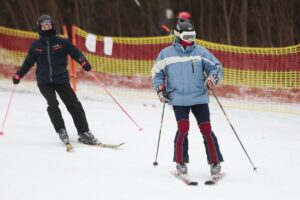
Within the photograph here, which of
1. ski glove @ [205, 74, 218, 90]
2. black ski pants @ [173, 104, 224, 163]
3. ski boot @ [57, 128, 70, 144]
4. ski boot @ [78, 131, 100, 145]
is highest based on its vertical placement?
ski glove @ [205, 74, 218, 90]

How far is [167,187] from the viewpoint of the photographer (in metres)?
5.06

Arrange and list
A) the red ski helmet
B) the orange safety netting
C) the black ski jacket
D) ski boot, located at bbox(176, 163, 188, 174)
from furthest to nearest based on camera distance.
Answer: the orange safety netting < the red ski helmet < the black ski jacket < ski boot, located at bbox(176, 163, 188, 174)

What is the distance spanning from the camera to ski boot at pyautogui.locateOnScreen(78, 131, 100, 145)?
22.1 feet

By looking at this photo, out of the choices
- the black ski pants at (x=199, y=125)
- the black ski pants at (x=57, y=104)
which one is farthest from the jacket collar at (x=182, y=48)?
the black ski pants at (x=57, y=104)

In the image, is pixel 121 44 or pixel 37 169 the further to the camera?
pixel 121 44

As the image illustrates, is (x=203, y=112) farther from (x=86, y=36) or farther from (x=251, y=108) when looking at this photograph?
(x=86, y=36)

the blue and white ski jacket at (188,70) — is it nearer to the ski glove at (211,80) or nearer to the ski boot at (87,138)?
the ski glove at (211,80)

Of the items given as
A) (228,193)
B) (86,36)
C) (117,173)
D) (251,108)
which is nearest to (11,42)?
(86,36)

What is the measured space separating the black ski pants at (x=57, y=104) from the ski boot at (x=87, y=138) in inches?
2.1

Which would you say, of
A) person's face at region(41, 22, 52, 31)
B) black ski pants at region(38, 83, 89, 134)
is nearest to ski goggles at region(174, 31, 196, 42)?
person's face at region(41, 22, 52, 31)

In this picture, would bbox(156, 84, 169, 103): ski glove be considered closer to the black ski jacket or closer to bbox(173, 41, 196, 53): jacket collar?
bbox(173, 41, 196, 53): jacket collar

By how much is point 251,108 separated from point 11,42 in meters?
5.63

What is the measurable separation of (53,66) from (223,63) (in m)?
4.31

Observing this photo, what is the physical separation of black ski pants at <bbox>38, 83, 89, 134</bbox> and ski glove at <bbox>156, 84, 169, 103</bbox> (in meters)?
1.86
